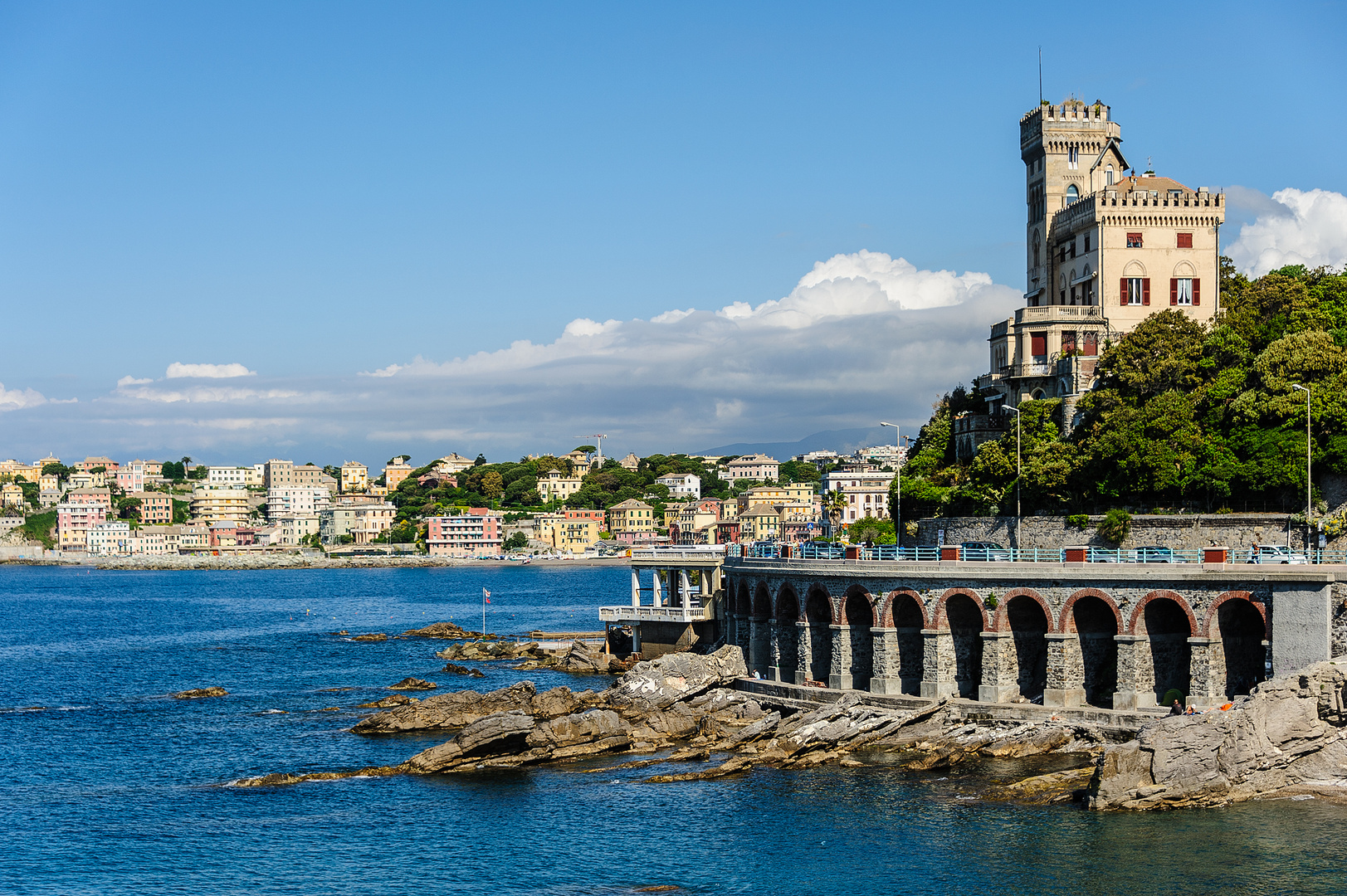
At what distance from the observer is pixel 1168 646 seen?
54500 millimetres

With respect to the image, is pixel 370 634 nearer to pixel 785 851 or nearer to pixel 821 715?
pixel 821 715

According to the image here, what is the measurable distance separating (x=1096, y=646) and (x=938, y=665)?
660 centimetres

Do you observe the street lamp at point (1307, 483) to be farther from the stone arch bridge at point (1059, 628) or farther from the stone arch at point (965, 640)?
the stone arch at point (965, 640)

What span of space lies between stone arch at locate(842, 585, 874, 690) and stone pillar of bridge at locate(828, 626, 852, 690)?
0.25 ft

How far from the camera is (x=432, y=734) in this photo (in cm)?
6425

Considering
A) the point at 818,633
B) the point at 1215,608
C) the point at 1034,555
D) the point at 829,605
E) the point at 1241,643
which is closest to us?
the point at 1215,608

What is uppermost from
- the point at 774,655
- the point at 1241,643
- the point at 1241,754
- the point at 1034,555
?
the point at 1034,555

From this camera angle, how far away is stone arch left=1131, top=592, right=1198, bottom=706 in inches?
2137

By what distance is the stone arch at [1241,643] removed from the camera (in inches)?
2079

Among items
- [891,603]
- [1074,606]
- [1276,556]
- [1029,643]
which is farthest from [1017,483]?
[1276,556]

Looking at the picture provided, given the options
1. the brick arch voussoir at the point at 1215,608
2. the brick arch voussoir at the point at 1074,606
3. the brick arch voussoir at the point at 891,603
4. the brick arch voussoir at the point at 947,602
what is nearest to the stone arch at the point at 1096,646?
the brick arch voussoir at the point at 1074,606

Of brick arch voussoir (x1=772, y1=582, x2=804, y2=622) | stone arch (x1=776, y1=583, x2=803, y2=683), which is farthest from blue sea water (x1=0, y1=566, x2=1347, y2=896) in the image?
brick arch voussoir (x1=772, y1=582, x2=804, y2=622)

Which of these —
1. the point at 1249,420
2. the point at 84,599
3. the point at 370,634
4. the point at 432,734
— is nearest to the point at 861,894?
the point at 432,734

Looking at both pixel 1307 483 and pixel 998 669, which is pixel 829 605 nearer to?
pixel 998 669
